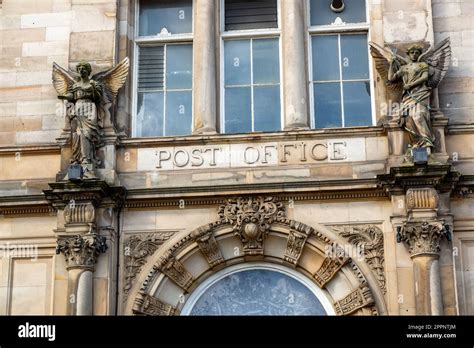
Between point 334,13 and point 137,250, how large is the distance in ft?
16.8

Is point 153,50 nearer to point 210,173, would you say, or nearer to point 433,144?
point 210,173

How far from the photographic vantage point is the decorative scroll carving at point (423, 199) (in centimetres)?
1401

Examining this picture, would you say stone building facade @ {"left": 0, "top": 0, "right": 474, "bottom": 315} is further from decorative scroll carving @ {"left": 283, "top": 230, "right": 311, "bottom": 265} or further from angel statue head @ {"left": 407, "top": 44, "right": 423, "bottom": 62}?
angel statue head @ {"left": 407, "top": 44, "right": 423, "bottom": 62}

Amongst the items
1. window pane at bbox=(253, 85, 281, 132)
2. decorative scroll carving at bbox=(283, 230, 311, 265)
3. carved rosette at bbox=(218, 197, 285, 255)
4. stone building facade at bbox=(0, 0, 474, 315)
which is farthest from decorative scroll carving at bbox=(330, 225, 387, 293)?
window pane at bbox=(253, 85, 281, 132)

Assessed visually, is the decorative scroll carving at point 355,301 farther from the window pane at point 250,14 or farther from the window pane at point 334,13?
the window pane at point 250,14

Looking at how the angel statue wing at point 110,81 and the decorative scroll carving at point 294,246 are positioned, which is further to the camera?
the angel statue wing at point 110,81

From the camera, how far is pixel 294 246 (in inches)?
572

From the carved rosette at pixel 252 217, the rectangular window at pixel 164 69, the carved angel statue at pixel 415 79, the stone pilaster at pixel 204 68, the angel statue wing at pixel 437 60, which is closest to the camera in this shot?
the carved angel statue at pixel 415 79

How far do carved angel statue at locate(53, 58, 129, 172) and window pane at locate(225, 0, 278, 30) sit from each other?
198 cm

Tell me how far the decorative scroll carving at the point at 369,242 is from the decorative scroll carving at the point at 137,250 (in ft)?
8.75

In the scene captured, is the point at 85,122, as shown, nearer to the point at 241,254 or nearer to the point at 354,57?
the point at 241,254

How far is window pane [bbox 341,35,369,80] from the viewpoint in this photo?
15656 mm

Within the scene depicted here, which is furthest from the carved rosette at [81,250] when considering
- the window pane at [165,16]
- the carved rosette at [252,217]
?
the window pane at [165,16]

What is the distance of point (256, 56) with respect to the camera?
15953mm
